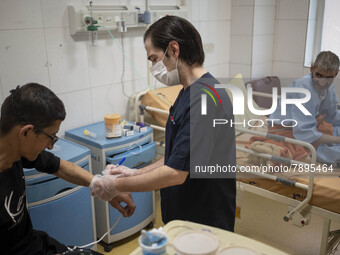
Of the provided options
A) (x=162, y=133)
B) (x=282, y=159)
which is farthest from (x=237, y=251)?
(x=162, y=133)

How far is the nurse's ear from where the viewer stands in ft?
4.90

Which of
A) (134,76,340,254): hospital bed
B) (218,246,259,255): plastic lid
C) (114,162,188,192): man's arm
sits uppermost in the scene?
(114,162,188,192): man's arm

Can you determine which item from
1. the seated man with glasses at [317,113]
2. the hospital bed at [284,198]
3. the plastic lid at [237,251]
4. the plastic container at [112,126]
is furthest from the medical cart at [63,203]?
the seated man with glasses at [317,113]

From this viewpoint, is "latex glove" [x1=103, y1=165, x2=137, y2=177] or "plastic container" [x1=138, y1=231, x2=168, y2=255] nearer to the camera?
"plastic container" [x1=138, y1=231, x2=168, y2=255]

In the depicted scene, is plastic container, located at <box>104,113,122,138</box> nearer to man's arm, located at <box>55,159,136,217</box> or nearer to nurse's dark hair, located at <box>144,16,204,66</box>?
man's arm, located at <box>55,159,136,217</box>

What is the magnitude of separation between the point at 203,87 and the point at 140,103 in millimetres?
1741

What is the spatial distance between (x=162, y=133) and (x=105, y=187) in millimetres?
1873

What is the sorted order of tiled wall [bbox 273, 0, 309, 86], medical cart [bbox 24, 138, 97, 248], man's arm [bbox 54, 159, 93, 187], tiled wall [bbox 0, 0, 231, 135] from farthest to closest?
tiled wall [bbox 273, 0, 309, 86], tiled wall [bbox 0, 0, 231, 135], medical cart [bbox 24, 138, 97, 248], man's arm [bbox 54, 159, 93, 187]

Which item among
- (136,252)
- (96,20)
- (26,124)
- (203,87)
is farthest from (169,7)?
(136,252)

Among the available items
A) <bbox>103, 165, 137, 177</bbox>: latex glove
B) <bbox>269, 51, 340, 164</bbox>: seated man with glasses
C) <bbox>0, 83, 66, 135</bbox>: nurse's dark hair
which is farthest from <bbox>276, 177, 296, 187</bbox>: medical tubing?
<bbox>0, 83, 66, 135</bbox>: nurse's dark hair

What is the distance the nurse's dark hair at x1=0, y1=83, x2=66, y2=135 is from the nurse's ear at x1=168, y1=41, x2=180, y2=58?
52cm

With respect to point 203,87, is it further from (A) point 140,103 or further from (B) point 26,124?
(A) point 140,103

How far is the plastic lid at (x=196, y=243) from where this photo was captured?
3.41 feet

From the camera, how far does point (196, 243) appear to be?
42.7 inches
